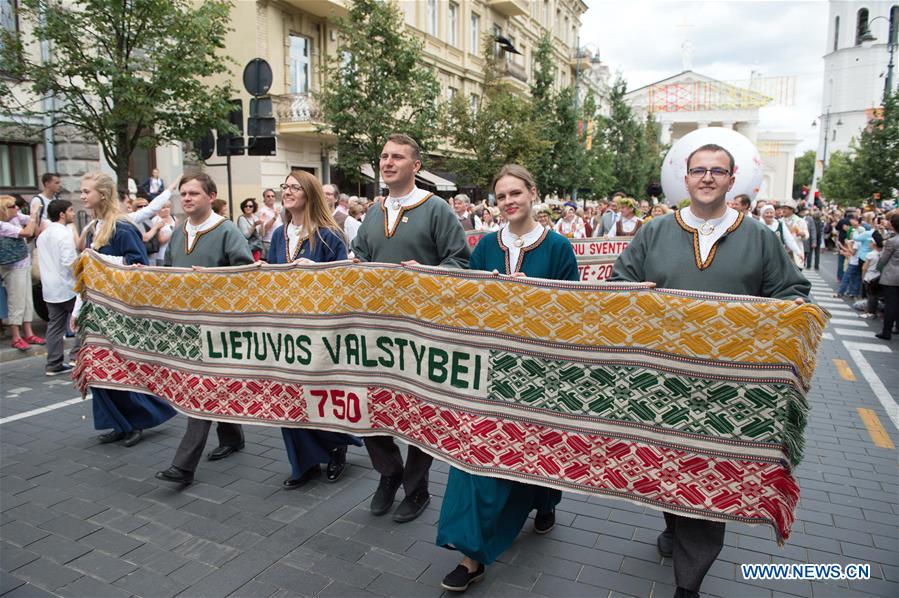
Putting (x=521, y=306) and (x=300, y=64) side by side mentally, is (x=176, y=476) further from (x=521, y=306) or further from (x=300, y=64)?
→ (x=300, y=64)

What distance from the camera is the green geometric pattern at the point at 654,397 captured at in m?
2.83

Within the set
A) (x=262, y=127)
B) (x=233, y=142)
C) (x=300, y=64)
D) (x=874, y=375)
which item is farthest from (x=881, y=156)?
(x=233, y=142)

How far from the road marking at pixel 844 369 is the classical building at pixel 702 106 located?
227 feet

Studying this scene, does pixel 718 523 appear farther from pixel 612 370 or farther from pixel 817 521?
pixel 817 521

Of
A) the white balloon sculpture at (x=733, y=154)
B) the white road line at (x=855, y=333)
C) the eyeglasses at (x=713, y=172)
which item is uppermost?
the white balloon sculpture at (x=733, y=154)

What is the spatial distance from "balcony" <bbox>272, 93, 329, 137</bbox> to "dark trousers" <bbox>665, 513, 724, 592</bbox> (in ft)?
58.4

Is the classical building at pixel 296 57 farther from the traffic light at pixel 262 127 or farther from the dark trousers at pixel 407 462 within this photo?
the dark trousers at pixel 407 462

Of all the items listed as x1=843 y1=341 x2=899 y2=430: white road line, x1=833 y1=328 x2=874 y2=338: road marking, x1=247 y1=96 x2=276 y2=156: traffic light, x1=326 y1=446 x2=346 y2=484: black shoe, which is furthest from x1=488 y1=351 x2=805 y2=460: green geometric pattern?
x1=833 y1=328 x2=874 y2=338: road marking

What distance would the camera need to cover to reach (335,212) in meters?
10.5

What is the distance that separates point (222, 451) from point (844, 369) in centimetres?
767

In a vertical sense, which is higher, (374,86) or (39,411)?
(374,86)

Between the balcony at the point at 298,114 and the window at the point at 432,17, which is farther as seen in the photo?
the window at the point at 432,17

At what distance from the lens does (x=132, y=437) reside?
534 centimetres

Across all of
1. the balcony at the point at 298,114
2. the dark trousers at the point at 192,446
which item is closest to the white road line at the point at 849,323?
the dark trousers at the point at 192,446
